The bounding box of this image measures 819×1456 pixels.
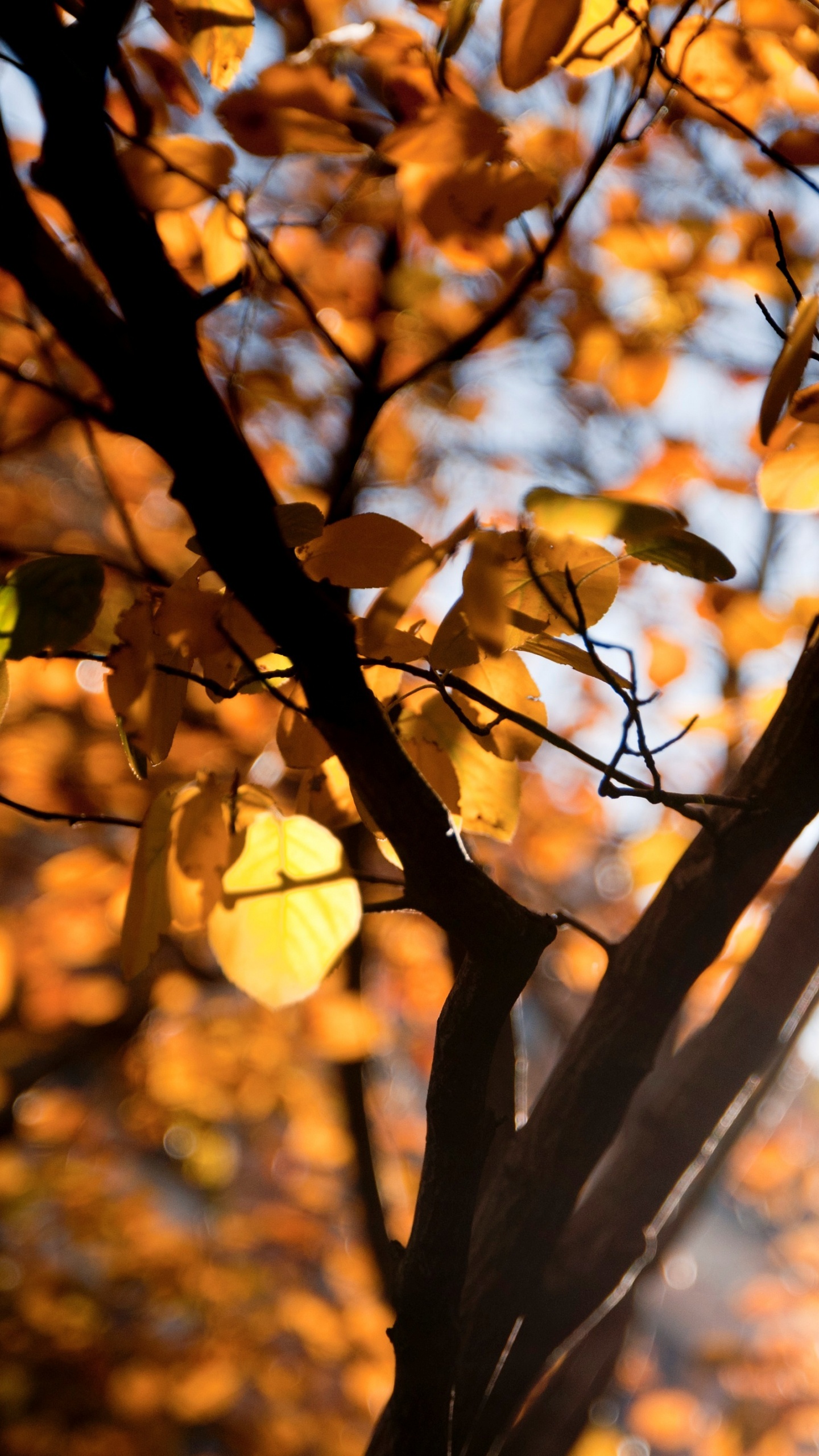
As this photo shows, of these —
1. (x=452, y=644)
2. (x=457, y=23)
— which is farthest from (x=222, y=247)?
(x=452, y=644)

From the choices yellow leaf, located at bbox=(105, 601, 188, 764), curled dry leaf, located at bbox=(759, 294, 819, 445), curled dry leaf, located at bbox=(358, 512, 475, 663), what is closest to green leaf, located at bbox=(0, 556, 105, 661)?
yellow leaf, located at bbox=(105, 601, 188, 764)

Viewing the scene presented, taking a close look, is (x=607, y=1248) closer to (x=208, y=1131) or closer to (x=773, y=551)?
(x=773, y=551)

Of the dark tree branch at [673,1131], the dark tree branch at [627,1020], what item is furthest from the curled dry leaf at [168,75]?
the dark tree branch at [673,1131]

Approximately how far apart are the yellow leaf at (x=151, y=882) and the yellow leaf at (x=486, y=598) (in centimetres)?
28

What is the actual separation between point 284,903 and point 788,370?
0.46 metres

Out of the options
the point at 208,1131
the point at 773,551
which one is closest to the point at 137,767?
the point at 773,551

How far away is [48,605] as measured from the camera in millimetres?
434

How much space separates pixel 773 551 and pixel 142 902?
2107mm

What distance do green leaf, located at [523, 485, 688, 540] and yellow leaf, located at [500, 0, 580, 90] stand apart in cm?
41

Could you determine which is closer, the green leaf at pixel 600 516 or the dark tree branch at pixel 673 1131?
the green leaf at pixel 600 516

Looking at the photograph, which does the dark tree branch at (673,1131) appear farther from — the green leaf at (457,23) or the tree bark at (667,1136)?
the green leaf at (457,23)

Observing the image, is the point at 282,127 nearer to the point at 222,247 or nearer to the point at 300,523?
the point at 222,247

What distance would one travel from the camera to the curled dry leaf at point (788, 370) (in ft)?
1.33

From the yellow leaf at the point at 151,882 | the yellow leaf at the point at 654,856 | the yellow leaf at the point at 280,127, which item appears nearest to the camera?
the yellow leaf at the point at 151,882
